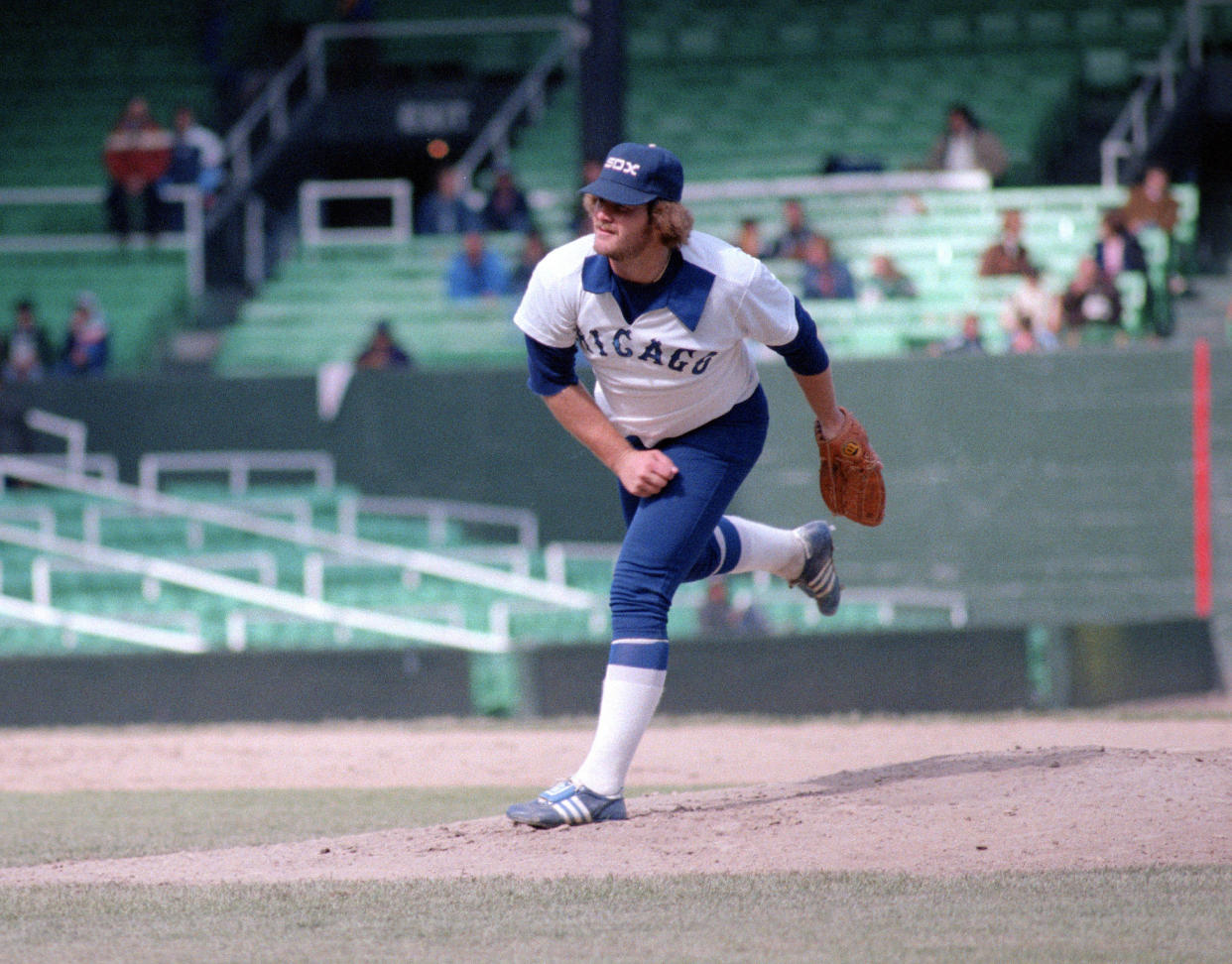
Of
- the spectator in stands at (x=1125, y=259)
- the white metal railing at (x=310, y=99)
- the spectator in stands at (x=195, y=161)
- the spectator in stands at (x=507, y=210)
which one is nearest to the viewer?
the spectator in stands at (x=1125, y=259)

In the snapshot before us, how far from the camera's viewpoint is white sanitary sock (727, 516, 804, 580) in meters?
6.50

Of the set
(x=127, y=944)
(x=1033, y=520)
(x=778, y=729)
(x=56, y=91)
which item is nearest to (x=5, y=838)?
(x=127, y=944)

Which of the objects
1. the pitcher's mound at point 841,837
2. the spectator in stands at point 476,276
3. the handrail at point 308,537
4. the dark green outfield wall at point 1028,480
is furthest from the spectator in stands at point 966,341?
the pitcher's mound at point 841,837

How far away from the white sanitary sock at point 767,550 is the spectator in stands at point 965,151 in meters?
10.9

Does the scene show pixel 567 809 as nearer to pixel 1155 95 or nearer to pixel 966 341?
pixel 966 341

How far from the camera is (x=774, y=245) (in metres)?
15.6

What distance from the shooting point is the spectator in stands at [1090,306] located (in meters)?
13.8

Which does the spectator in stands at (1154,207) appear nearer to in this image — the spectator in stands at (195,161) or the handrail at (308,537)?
the handrail at (308,537)

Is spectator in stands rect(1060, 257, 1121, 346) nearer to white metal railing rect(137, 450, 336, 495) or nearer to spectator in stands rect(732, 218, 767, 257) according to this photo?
spectator in stands rect(732, 218, 767, 257)

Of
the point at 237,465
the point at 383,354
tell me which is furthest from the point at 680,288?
the point at 237,465

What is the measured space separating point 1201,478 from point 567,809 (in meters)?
8.30

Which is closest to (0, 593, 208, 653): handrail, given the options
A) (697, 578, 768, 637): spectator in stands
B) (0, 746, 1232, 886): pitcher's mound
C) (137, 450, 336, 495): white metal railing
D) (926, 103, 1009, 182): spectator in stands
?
(137, 450, 336, 495): white metal railing

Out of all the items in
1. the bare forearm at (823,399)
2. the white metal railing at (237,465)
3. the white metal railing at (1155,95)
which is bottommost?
the white metal railing at (237,465)

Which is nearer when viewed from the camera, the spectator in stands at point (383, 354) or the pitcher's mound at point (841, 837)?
the pitcher's mound at point (841, 837)
